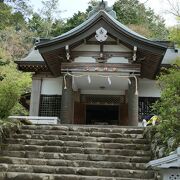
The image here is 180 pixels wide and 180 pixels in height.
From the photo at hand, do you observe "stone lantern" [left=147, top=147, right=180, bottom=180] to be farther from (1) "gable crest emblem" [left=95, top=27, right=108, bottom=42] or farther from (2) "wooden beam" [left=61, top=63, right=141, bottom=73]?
(1) "gable crest emblem" [left=95, top=27, right=108, bottom=42]

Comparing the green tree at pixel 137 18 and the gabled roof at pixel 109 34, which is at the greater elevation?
A: the green tree at pixel 137 18

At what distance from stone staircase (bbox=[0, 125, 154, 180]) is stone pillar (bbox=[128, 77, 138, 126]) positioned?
97.2 inches

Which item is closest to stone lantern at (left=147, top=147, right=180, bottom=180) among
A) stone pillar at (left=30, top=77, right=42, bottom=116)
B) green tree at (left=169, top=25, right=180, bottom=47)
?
green tree at (left=169, top=25, right=180, bottom=47)

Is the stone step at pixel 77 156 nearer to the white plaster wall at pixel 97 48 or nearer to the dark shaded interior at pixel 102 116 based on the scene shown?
the white plaster wall at pixel 97 48

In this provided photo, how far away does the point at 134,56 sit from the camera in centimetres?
1345

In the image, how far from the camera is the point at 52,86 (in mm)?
15438

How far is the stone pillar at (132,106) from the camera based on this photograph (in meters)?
13.0

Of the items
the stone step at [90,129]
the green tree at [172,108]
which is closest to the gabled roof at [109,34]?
the stone step at [90,129]

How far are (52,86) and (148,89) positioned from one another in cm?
461

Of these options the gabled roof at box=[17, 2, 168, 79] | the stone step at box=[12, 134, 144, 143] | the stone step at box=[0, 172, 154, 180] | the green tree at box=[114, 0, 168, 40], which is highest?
the green tree at box=[114, 0, 168, 40]

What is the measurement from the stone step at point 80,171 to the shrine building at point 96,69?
5213 millimetres

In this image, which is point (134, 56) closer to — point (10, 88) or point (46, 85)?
point (46, 85)

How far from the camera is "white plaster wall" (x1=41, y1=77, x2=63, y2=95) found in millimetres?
15352

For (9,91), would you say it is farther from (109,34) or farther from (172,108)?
(172,108)
